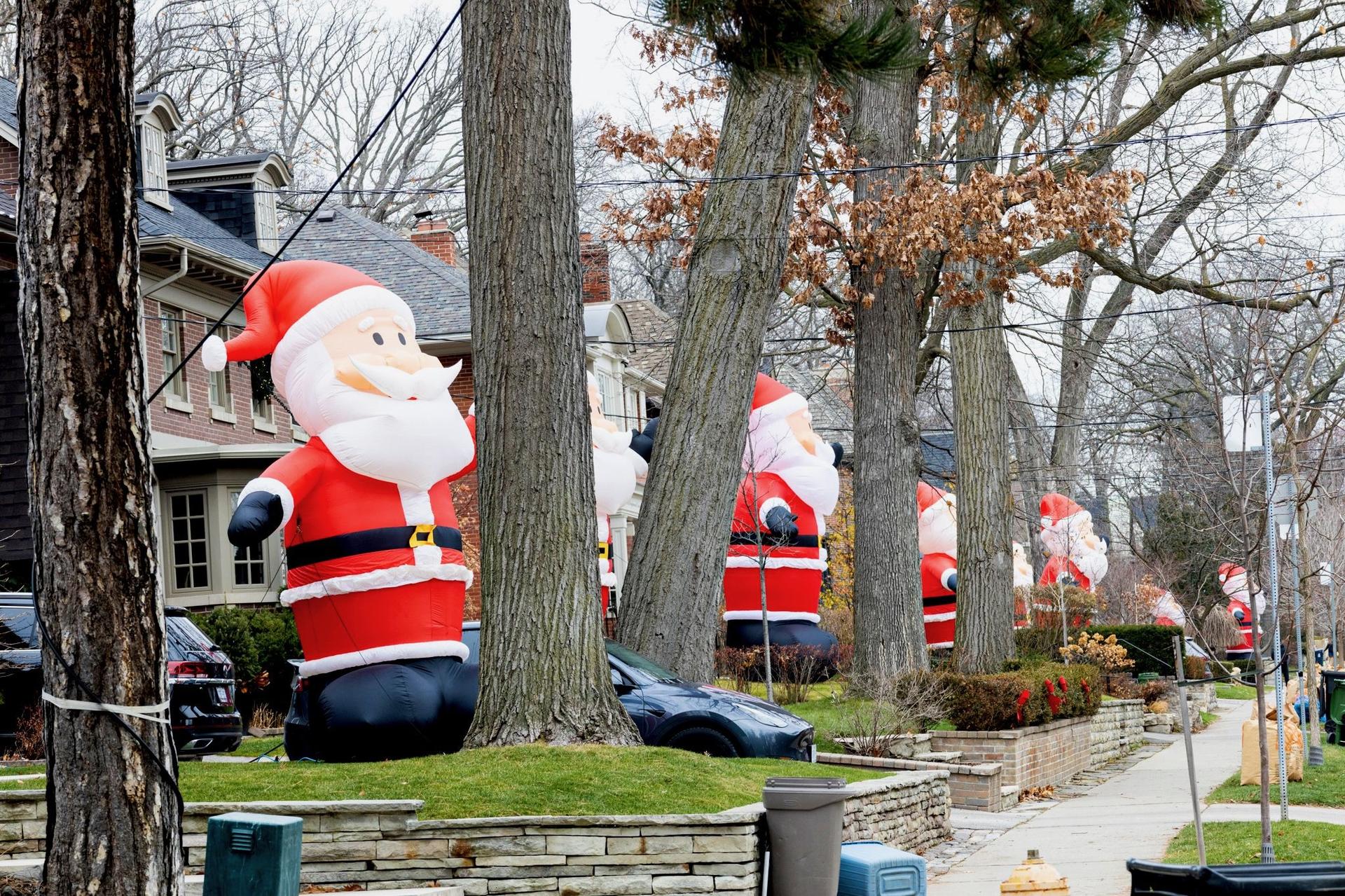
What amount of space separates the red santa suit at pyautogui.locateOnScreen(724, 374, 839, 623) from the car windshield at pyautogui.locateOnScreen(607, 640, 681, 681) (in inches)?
286

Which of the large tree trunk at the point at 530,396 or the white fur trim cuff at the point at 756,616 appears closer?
the large tree trunk at the point at 530,396

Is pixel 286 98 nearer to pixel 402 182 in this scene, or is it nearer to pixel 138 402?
pixel 402 182

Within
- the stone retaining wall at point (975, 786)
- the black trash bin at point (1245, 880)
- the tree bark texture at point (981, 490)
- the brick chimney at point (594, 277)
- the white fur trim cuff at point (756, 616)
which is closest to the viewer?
the black trash bin at point (1245, 880)

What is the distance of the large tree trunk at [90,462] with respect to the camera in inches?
216

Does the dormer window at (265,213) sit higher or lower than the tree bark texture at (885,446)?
higher

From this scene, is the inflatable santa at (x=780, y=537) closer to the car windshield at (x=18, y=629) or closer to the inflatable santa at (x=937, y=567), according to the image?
the inflatable santa at (x=937, y=567)

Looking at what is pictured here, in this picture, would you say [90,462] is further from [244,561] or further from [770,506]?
[244,561]

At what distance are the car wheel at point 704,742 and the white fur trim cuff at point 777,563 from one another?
24.7ft

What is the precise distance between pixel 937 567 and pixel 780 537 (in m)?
7.69

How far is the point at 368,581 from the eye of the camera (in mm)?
11125

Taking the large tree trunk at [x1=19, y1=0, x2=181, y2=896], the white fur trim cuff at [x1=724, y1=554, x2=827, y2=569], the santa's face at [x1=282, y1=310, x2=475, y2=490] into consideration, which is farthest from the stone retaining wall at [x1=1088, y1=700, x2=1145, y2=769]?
the large tree trunk at [x1=19, y1=0, x2=181, y2=896]

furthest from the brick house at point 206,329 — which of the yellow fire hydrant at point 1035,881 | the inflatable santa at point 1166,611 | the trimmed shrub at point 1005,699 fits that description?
the inflatable santa at point 1166,611

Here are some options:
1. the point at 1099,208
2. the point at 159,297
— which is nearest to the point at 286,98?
the point at 159,297

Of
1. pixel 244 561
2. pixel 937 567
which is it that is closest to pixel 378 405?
pixel 244 561
